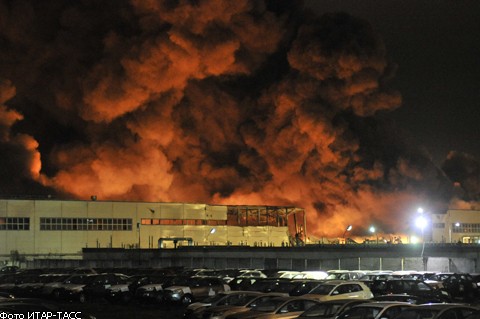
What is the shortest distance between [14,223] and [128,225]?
1096 cm

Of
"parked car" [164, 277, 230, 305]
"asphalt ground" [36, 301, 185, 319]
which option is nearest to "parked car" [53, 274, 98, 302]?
"asphalt ground" [36, 301, 185, 319]

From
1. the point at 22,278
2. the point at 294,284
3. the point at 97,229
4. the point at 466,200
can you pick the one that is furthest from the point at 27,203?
the point at 466,200

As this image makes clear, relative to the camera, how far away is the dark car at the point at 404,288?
33.3m

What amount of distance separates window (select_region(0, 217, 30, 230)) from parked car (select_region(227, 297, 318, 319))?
50.2 metres

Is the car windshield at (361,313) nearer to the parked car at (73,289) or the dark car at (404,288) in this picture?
the dark car at (404,288)

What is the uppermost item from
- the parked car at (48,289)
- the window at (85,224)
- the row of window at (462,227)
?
the window at (85,224)

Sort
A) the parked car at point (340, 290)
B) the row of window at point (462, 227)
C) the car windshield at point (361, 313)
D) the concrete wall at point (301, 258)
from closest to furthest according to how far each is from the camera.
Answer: the car windshield at point (361, 313), the parked car at point (340, 290), the concrete wall at point (301, 258), the row of window at point (462, 227)

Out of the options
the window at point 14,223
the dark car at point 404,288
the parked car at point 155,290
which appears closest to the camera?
the dark car at point 404,288

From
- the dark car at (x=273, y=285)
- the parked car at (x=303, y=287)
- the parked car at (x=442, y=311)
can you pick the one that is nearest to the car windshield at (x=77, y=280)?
the dark car at (x=273, y=285)

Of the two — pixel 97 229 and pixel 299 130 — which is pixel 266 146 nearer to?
pixel 299 130

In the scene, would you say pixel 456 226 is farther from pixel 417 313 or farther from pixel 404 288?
pixel 417 313

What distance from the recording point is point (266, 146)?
90.4 meters

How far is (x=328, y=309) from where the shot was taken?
74.8 ft

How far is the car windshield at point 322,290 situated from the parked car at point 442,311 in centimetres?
1036
